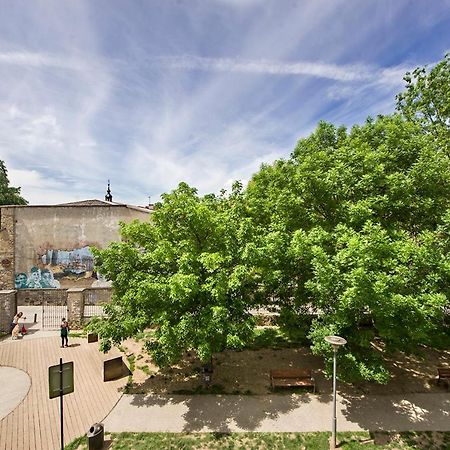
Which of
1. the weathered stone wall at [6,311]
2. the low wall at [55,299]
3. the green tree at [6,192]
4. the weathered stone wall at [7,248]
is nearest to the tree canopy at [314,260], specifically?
the low wall at [55,299]

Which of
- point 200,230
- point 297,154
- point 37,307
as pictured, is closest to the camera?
point 200,230

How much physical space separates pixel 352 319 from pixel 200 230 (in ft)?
18.6

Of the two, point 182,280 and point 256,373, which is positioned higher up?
point 182,280

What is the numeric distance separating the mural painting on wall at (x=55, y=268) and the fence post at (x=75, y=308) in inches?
262

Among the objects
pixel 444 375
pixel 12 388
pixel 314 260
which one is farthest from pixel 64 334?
pixel 444 375

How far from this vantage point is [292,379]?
11.6 m

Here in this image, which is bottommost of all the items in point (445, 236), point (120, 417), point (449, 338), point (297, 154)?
point (120, 417)

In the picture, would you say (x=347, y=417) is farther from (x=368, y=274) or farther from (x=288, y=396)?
(x=368, y=274)

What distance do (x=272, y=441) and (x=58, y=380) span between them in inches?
239

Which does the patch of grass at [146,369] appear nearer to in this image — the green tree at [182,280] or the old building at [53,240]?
the green tree at [182,280]

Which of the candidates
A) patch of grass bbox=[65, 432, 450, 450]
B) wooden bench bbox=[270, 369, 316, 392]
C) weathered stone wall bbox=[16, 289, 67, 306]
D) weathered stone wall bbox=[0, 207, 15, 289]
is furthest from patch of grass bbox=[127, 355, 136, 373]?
weathered stone wall bbox=[0, 207, 15, 289]

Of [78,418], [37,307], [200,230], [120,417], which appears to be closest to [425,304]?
[200,230]

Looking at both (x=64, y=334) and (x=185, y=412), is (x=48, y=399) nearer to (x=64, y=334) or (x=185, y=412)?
(x=64, y=334)

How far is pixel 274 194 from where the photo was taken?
12.4 m
